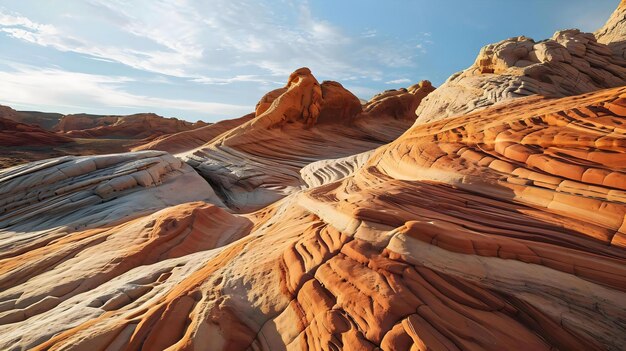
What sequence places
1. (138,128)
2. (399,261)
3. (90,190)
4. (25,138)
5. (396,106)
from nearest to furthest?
(399,261) → (90,190) → (25,138) → (396,106) → (138,128)

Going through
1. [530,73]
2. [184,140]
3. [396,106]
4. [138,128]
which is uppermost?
[530,73]

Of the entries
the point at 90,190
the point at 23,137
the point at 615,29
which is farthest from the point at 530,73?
the point at 23,137

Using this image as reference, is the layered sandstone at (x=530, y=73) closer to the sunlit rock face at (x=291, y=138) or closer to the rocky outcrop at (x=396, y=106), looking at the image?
the sunlit rock face at (x=291, y=138)

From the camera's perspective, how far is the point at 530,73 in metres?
7.80

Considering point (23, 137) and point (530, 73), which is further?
point (23, 137)

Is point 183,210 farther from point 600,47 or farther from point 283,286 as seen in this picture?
point 600,47

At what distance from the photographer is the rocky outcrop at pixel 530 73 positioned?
731 centimetres

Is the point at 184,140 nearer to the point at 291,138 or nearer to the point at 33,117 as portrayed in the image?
the point at 291,138

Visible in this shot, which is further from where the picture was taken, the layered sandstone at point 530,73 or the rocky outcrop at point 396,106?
the rocky outcrop at point 396,106

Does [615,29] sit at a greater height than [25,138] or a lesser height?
greater

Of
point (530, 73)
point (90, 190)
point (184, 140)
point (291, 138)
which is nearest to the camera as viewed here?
point (530, 73)

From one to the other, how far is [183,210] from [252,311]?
4.18m

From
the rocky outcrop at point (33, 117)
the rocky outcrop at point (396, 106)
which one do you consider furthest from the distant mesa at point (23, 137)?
the rocky outcrop at point (396, 106)

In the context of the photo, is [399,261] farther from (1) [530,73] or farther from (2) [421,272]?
(1) [530,73]
